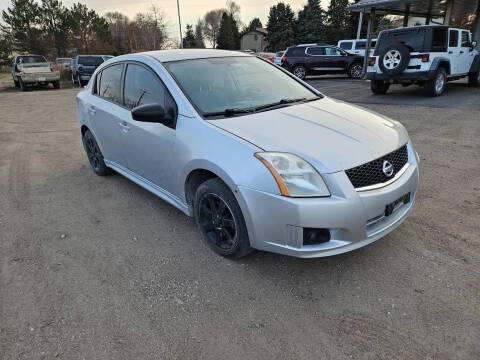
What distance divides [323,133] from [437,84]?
9737mm

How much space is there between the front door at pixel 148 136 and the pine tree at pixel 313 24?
138 feet

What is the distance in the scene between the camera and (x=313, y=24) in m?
41.6

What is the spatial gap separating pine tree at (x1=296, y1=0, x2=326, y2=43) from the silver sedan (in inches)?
1638

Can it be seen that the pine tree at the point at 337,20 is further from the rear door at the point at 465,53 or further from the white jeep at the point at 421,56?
the white jeep at the point at 421,56

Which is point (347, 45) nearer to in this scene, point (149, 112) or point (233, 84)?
point (233, 84)

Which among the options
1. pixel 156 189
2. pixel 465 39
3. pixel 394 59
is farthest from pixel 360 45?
pixel 156 189

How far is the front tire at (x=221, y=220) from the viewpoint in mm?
2646

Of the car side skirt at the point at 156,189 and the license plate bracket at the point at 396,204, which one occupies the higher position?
the license plate bracket at the point at 396,204

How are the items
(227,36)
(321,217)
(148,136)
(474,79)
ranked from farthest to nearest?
(227,36), (474,79), (148,136), (321,217)

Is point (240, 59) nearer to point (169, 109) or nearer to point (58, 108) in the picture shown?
point (169, 109)

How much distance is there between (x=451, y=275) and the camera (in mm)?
2639

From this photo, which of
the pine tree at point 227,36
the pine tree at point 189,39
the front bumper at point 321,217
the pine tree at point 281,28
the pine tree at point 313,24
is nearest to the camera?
the front bumper at point 321,217

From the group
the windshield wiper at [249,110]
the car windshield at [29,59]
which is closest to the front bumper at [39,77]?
the car windshield at [29,59]

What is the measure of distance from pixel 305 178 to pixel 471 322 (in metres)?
1.35
